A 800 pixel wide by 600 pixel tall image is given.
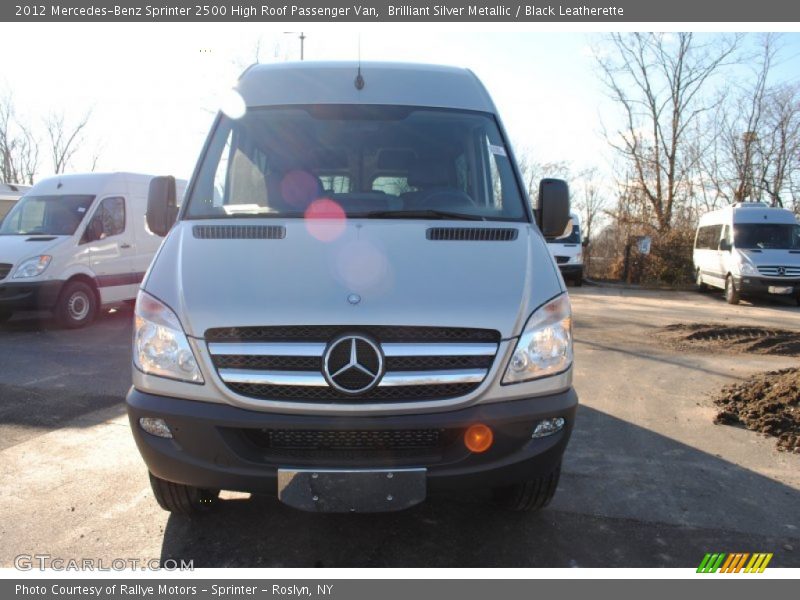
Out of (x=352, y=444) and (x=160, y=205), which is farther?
(x=160, y=205)

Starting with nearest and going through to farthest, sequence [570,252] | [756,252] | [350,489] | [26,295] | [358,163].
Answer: [350,489] < [358,163] < [26,295] < [756,252] < [570,252]

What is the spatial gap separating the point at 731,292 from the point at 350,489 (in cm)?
1594

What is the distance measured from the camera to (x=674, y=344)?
8.87 m

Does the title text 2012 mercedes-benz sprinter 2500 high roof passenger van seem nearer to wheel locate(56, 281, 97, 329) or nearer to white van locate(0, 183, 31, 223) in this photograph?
wheel locate(56, 281, 97, 329)

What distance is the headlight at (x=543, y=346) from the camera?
2.72m

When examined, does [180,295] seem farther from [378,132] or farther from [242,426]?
[378,132]

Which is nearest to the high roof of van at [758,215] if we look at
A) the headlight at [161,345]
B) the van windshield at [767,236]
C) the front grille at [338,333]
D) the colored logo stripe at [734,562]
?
the van windshield at [767,236]

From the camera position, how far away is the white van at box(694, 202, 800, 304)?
14.7 meters

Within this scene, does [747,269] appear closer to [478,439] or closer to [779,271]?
[779,271]

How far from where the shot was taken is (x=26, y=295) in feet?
29.0

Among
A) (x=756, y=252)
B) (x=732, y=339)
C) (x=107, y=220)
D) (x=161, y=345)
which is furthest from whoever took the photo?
(x=756, y=252)

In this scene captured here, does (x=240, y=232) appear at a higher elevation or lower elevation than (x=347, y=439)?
higher

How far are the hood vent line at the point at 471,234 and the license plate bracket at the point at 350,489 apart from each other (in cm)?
122
